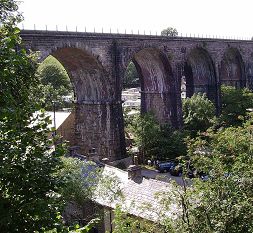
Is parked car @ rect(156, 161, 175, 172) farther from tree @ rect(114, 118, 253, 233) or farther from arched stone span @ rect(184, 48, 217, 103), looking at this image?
tree @ rect(114, 118, 253, 233)

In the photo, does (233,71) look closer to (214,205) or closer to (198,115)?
(198,115)

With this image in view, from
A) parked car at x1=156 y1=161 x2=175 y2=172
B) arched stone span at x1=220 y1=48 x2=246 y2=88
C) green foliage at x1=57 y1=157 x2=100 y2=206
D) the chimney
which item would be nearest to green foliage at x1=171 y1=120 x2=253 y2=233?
green foliage at x1=57 y1=157 x2=100 y2=206

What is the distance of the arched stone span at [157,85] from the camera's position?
136 ft

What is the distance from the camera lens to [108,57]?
34.1m

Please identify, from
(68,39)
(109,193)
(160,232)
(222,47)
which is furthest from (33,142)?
(222,47)

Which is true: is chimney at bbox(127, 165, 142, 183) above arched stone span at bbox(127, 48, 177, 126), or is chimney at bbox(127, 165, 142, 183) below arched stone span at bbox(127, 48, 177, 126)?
below

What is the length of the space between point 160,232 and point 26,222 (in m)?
6.01

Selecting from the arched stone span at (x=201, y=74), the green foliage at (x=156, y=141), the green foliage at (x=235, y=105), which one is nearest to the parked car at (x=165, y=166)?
the green foliage at (x=156, y=141)

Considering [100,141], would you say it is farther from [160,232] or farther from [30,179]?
[30,179]

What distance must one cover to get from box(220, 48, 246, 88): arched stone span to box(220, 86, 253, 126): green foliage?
9.05m

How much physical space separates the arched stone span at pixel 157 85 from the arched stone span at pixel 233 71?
738 inches

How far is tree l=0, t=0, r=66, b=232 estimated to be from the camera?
723cm

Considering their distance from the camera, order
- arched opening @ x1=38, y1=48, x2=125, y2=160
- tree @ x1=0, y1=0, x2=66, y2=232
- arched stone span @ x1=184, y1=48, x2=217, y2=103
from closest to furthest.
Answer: tree @ x1=0, y1=0, x2=66, y2=232
arched opening @ x1=38, y1=48, x2=125, y2=160
arched stone span @ x1=184, y1=48, x2=217, y2=103

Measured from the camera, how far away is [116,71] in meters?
34.7
